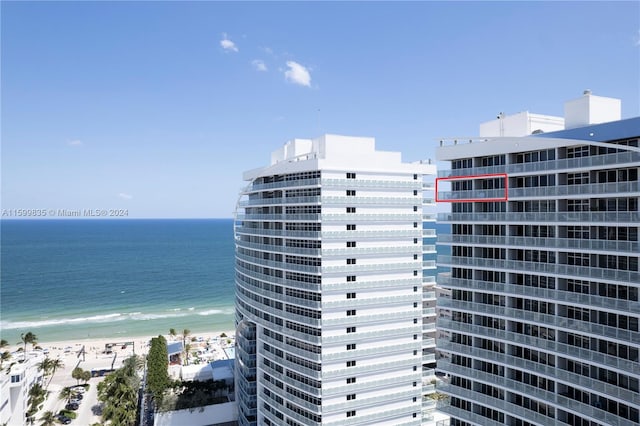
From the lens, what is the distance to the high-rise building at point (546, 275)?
29812 millimetres

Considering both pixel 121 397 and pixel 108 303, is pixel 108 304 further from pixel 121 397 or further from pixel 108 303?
pixel 121 397

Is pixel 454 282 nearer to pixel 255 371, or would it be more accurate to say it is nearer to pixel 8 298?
pixel 255 371

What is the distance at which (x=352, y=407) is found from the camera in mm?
46906

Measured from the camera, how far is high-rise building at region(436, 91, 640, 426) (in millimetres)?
29812

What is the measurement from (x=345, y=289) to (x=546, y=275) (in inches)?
769

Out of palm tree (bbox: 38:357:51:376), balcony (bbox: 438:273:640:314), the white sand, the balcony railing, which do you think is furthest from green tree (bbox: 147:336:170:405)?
the balcony railing

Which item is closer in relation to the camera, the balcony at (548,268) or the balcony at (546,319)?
the balcony at (548,268)

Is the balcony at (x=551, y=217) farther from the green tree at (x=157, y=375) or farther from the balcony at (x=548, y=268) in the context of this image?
the green tree at (x=157, y=375)

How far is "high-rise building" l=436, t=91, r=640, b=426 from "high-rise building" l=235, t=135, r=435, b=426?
8551 mm

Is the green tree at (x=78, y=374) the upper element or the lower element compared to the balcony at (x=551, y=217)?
lower

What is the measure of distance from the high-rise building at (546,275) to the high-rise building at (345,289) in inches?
337

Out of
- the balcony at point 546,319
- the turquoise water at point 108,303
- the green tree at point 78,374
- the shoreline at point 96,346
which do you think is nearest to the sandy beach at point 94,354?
the shoreline at point 96,346

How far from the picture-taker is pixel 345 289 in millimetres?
46719

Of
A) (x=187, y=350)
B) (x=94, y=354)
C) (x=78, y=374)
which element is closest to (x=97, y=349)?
(x=94, y=354)
